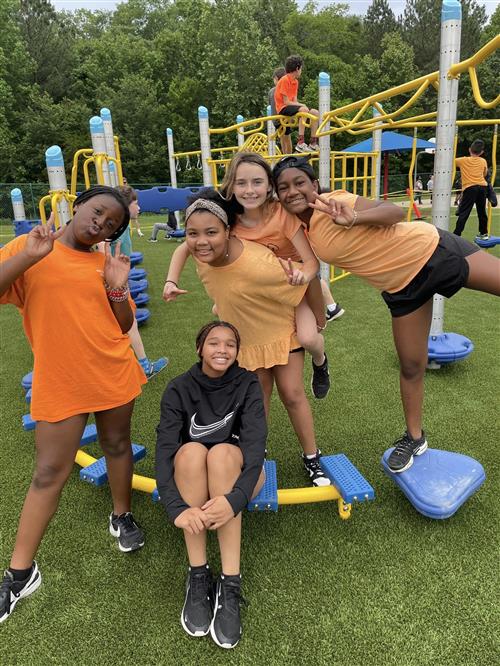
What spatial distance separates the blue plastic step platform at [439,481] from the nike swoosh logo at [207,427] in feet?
3.51

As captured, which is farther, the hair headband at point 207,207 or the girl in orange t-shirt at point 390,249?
the girl in orange t-shirt at point 390,249

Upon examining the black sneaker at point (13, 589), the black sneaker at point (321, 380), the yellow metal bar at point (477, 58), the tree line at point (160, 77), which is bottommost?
the black sneaker at point (13, 589)

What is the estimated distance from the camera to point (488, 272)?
2.59m

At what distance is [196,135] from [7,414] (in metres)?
32.2

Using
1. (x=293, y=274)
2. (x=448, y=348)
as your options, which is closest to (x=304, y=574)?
(x=293, y=274)

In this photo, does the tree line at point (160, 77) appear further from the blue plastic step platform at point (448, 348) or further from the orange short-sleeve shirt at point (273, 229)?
the orange short-sleeve shirt at point (273, 229)

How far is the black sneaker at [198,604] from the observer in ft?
6.73

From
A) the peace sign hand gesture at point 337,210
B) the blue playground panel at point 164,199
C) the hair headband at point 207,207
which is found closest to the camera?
the hair headband at point 207,207

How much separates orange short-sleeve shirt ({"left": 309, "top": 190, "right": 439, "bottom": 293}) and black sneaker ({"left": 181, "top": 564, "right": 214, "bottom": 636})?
65.5 inches

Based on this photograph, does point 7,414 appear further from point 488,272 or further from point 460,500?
point 488,272

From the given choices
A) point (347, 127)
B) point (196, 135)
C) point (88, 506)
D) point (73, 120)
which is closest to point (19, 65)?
point (73, 120)

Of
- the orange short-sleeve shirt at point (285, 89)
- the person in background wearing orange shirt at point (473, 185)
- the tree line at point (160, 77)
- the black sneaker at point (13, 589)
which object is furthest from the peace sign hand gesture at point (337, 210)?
the tree line at point (160, 77)

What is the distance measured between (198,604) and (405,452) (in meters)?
1.42

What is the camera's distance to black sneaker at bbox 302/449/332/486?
2930mm
